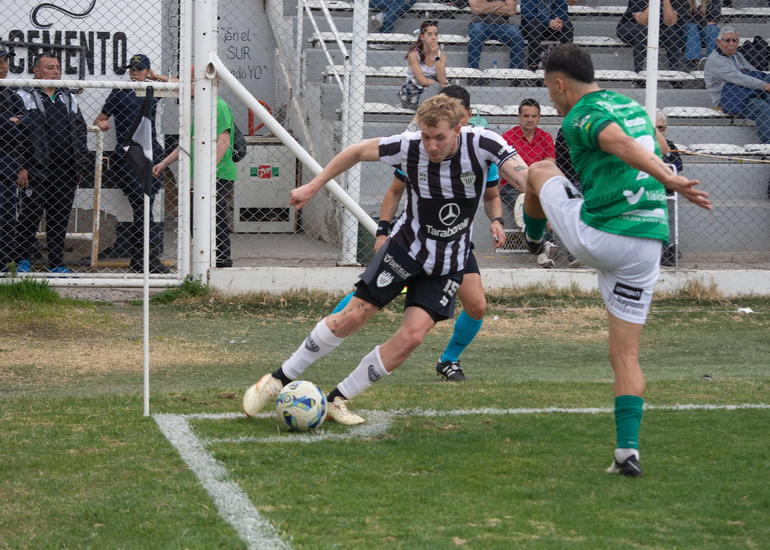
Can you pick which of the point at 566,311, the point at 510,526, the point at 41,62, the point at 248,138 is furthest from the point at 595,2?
the point at 510,526

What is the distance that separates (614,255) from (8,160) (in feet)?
22.9

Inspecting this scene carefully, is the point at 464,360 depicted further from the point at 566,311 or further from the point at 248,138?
the point at 248,138

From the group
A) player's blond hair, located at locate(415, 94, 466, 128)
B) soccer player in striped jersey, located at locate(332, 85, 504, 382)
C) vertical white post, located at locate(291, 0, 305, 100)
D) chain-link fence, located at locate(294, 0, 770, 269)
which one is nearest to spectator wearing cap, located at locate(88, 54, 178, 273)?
chain-link fence, located at locate(294, 0, 770, 269)

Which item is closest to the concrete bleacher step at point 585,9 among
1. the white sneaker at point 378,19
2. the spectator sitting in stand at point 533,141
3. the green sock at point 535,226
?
the white sneaker at point 378,19

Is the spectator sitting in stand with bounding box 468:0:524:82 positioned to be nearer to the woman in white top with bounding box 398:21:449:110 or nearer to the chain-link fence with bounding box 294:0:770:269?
the chain-link fence with bounding box 294:0:770:269

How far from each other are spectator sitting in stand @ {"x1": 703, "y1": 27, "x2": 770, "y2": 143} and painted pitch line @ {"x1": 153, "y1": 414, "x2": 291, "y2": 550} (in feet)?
32.6

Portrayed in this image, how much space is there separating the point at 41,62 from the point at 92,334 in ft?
10.7

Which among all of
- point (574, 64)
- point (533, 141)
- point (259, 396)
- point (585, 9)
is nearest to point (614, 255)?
point (574, 64)

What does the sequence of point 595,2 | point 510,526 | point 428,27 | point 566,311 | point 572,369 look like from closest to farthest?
point 510,526, point 572,369, point 566,311, point 428,27, point 595,2

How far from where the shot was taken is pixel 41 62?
29.8 feet

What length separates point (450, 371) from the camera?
6.31 metres

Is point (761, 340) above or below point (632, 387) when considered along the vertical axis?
below

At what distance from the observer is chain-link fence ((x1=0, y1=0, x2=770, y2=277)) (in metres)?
9.27

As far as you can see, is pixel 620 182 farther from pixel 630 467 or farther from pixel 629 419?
pixel 630 467
